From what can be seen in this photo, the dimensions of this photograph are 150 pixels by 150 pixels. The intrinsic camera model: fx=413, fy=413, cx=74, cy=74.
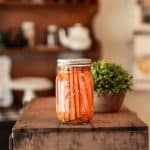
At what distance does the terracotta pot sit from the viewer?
4.02 ft

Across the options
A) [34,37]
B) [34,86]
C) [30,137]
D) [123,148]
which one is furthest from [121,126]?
[34,37]

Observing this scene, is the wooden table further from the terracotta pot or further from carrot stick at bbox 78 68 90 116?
the terracotta pot

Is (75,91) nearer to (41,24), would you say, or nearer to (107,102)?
(107,102)

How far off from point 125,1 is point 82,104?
2.17m

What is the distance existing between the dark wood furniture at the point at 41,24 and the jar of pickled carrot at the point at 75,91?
1952mm

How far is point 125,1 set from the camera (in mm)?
3109

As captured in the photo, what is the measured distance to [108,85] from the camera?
1211 millimetres

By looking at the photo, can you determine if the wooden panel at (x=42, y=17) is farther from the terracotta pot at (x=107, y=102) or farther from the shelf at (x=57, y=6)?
the terracotta pot at (x=107, y=102)

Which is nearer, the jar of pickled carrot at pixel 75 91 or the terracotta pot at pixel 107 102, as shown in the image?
the jar of pickled carrot at pixel 75 91

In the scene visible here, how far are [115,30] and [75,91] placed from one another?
2.15 m

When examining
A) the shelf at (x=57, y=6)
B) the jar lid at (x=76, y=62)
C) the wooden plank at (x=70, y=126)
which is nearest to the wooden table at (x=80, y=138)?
the wooden plank at (x=70, y=126)

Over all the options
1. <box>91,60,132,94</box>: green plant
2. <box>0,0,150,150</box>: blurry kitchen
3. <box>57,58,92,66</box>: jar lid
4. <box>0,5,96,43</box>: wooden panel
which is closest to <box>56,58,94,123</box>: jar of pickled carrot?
<box>57,58,92,66</box>: jar lid

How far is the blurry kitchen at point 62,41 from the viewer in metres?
2.98

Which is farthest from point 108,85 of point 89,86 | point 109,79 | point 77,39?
point 77,39
